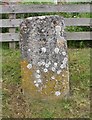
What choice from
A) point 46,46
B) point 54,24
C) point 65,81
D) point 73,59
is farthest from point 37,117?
point 73,59

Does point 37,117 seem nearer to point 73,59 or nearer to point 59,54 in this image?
point 59,54

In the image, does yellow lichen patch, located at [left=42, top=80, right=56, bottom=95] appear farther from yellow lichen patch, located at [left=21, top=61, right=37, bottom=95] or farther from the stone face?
yellow lichen patch, located at [left=21, top=61, right=37, bottom=95]

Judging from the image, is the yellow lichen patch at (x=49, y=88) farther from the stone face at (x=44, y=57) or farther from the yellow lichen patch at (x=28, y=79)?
the yellow lichen patch at (x=28, y=79)

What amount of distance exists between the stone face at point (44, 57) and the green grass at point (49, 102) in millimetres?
207

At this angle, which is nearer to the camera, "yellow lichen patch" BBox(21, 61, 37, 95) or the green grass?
the green grass

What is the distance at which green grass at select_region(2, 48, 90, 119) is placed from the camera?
5.78 m

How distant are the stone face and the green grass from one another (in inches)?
8.2

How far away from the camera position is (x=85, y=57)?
7.95 metres

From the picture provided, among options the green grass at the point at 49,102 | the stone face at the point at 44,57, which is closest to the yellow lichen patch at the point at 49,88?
the stone face at the point at 44,57

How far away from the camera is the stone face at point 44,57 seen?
6.07 m

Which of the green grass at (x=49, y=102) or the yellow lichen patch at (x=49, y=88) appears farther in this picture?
the yellow lichen patch at (x=49, y=88)

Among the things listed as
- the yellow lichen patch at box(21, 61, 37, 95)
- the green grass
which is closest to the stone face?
the yellow lichen patch at box(21, 61, 37, 95)

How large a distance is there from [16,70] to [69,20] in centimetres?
223

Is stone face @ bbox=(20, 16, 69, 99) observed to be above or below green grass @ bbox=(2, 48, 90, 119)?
above
